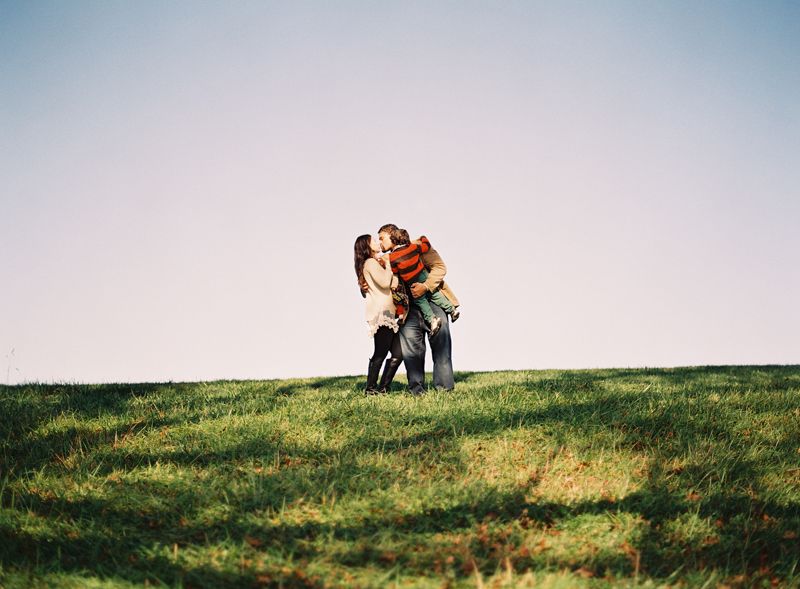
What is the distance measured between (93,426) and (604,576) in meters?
5.20

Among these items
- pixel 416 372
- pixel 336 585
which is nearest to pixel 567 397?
pixel 416 372

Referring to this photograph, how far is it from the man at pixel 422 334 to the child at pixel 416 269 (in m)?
0.08

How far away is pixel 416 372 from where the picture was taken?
26.3ft

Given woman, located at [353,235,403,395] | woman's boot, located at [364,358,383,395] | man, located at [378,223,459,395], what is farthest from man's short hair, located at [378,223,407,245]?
woman's boot, located at [364,358,383,395]

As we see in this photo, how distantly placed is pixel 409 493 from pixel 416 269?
434cm

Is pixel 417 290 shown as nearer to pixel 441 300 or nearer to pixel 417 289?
pixel 417 289

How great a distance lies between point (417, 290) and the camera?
26.5ft

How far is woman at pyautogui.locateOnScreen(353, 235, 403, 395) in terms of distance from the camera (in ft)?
26.0

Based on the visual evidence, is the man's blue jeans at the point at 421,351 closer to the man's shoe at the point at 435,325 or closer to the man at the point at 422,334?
the man at the point at 422,334

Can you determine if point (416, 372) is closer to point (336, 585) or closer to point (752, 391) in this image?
point (752, 391)

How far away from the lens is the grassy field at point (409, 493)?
329 cm

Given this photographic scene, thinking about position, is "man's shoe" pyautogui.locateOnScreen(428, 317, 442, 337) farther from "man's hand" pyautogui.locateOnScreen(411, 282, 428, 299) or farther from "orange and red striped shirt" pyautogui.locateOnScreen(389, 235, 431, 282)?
"orange and red striped shirt" pyautogui.locateOnScreen(389, 235, 431, 282)

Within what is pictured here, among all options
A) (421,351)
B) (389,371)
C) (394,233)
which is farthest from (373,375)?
(394,233)

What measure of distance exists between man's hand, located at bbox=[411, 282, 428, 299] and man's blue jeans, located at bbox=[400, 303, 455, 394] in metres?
0.23
